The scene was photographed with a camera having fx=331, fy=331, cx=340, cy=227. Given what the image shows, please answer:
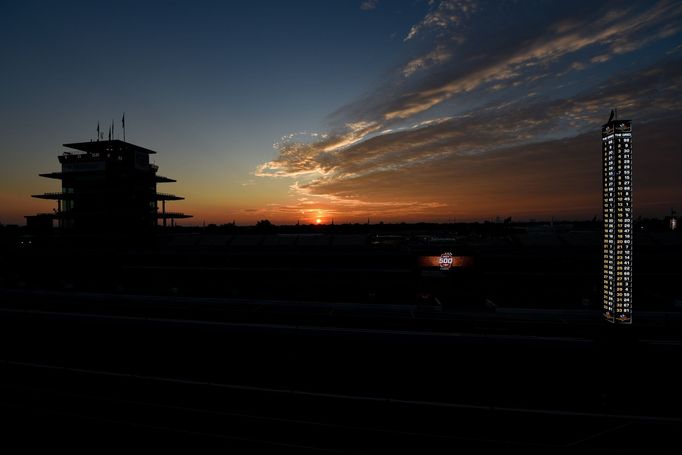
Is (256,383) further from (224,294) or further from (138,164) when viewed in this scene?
(138,164)

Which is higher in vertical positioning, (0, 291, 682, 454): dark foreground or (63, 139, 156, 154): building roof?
(63, 139, 156, 154): building roof

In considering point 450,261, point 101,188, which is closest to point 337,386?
point 450,261

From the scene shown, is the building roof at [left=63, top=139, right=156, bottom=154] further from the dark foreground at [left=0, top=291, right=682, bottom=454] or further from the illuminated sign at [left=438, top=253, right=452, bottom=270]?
the illuminated sign at [left=438, top=253, right=452, bottom=270]

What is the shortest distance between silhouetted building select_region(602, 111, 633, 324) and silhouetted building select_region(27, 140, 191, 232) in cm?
5991

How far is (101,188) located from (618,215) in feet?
210

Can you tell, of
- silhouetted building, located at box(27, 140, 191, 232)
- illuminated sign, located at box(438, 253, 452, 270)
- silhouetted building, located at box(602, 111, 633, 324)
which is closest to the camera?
silhouetted building, located at box(602, 111, 633, 324)

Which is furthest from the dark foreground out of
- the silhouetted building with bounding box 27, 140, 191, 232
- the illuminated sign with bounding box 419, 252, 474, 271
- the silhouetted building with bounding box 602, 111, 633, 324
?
the silhouetted building with bounding box 27, 140, 191, 232

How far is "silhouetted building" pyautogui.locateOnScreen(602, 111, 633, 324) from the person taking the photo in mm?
14688

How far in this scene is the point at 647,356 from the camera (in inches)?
582

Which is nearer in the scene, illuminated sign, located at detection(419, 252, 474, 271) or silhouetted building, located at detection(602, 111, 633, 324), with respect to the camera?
silhouetted building, located at detection(602, 111, 633, 324)

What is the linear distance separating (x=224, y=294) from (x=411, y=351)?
23166 mm

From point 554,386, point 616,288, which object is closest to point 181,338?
point 554,386

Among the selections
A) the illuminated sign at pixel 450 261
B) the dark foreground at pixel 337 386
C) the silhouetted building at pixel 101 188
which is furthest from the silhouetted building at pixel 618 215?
the silhouetted building at pixel 101 188

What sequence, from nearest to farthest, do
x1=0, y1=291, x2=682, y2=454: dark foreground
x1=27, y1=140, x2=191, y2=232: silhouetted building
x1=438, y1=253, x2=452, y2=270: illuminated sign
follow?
1. x1=0, y1=291, x2=682, y2=454: dark foreground
2. x1=438, y1=253, x2=452, y2=270: illuminated sign
3. x1=27, y1=140, x2=191, y2=232: silhouetted building
